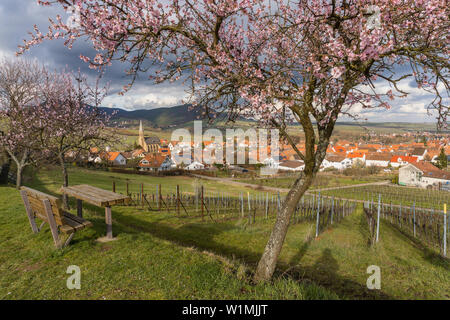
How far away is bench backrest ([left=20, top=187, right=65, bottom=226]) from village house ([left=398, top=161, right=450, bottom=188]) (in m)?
67.3

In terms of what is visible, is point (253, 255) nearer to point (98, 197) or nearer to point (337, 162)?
point (98, 197)

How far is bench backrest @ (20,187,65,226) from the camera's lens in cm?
479

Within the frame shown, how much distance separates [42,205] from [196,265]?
12.0 ft

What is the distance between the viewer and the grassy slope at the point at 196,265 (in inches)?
143

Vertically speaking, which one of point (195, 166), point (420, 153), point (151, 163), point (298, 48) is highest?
point (298, 48)

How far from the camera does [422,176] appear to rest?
2098 inches

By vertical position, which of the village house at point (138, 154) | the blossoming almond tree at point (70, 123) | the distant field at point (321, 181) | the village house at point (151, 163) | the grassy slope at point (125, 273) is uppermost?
the blossoming almond tree at point (70, 123)

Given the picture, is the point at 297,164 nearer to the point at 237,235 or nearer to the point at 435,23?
the point at 237,235

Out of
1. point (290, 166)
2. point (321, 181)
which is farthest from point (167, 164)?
point (321, 181)

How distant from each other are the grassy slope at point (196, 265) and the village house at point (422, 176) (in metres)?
55.9

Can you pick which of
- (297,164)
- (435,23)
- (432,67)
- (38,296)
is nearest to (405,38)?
(435,23)

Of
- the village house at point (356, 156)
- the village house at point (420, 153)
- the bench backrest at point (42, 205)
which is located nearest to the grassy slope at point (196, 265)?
the bench backrest at point (42, 205)

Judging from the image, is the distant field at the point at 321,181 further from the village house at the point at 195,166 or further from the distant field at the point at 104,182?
the village house at the point at 195,166

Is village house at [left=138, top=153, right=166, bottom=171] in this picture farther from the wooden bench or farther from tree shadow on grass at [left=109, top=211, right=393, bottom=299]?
the wooden bench
